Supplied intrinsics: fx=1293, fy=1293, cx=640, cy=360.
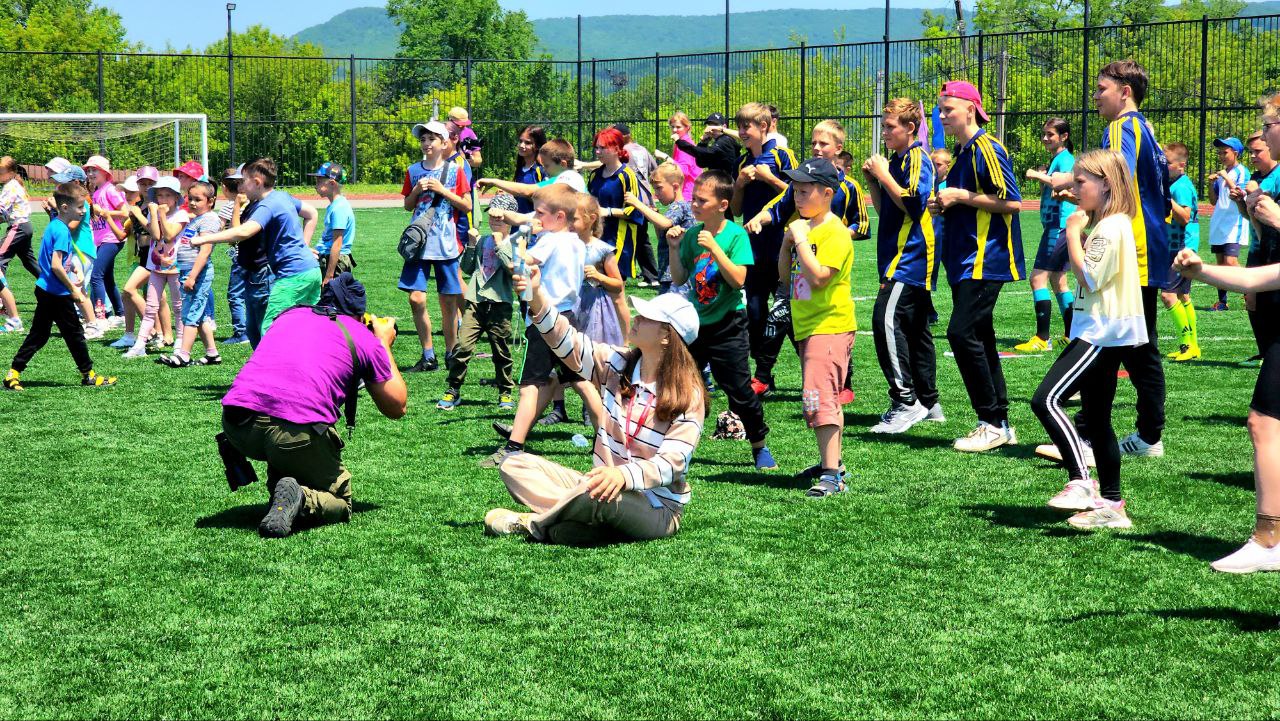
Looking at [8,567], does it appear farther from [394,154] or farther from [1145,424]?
[394,154]

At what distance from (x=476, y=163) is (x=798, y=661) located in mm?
7515

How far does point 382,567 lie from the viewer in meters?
5.60

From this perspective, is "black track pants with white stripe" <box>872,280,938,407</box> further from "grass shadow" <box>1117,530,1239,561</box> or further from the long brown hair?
the long brown hair

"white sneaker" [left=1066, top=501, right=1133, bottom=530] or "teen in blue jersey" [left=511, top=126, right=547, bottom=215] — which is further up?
"teen in blue jersey" [left=511, top=126, right=547, bottom=215]

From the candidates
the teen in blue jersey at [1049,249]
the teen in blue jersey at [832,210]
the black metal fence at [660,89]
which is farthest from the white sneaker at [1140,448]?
the black metal fence at [660,89]

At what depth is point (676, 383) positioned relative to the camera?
5.58m

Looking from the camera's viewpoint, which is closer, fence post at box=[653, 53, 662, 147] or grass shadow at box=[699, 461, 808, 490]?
grass shadow at box=[699, 461, 808, 490]

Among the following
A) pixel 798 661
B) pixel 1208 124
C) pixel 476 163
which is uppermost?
pixel 1208 124

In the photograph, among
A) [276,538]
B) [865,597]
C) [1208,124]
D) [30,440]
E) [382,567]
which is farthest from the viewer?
[1208,124]

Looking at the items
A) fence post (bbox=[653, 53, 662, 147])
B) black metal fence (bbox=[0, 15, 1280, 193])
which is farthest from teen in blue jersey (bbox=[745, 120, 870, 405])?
fence post (bbox=[653, 53, 662, 147])

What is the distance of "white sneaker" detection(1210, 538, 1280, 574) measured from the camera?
5258 mm

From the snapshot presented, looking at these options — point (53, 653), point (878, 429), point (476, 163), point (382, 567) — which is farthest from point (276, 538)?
point (476, 163)

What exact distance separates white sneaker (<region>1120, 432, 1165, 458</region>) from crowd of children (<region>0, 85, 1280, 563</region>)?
25 mm

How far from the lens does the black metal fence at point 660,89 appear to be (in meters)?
27.1
